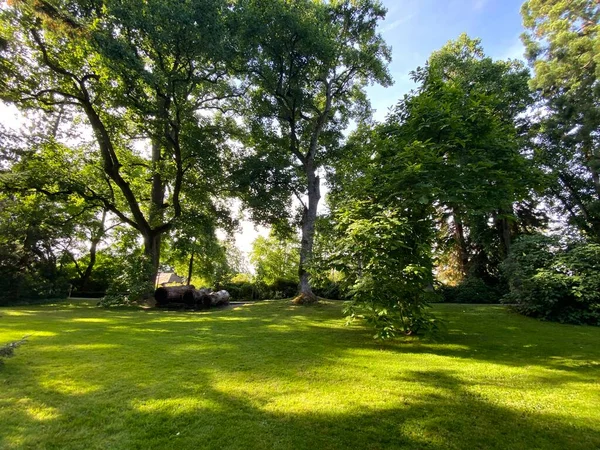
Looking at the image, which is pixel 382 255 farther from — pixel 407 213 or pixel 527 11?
pixel 527 11

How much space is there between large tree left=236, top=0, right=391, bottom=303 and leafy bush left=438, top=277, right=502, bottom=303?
8.47 meters

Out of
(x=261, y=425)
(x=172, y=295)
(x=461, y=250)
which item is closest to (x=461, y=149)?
(x=261, y=425)

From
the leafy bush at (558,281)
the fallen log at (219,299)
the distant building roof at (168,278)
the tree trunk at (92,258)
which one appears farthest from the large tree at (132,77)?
the distant building roof at (168,278)

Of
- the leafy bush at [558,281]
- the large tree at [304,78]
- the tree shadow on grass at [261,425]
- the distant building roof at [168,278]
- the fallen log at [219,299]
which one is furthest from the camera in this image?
the distant building roof at [168,278]

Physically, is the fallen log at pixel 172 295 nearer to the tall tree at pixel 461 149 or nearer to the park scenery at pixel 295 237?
the park scenery at pixel 295 237

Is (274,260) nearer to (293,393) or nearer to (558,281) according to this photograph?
(558,281)

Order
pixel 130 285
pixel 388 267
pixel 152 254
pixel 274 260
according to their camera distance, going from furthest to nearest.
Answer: pixel 274 260
pixel 152 254
pixel 130 285
pixel 388 267

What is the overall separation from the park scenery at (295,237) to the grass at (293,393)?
3cm

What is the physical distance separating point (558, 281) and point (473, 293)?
21.9 feet

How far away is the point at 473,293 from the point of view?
1617 cm

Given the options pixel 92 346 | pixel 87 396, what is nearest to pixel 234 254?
pixel 92 346

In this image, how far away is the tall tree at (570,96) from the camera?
47.4 feet

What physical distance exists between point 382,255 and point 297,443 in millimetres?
4091

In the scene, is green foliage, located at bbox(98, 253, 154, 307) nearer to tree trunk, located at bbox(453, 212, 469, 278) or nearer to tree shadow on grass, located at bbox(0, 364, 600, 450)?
tree shadow on grass, located at bbox(0, 364, 600, 450)
